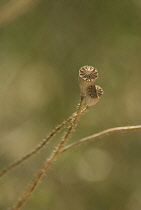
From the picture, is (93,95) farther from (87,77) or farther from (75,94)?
(75,94)

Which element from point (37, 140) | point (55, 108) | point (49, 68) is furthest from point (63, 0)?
point (37, 140)

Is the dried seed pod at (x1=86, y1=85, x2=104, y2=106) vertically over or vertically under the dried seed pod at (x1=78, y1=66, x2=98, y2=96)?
under

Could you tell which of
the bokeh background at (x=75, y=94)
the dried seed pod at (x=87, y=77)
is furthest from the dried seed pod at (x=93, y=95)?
the bokeh background at (x=75, y=94)

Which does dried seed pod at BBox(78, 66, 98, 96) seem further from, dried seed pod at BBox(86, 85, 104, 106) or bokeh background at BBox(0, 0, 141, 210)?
bokeh background at BBox(0, 0, 141, 210)

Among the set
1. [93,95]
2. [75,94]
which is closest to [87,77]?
[93,95]

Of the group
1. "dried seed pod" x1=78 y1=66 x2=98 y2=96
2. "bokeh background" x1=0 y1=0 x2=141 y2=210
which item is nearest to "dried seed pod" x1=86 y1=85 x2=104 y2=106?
"dried seed pod" x1=78 y1=66 x2=98 y2=96

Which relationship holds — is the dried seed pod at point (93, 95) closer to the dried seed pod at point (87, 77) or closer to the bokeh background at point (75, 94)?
the dried seed pod at point (87, 77)
